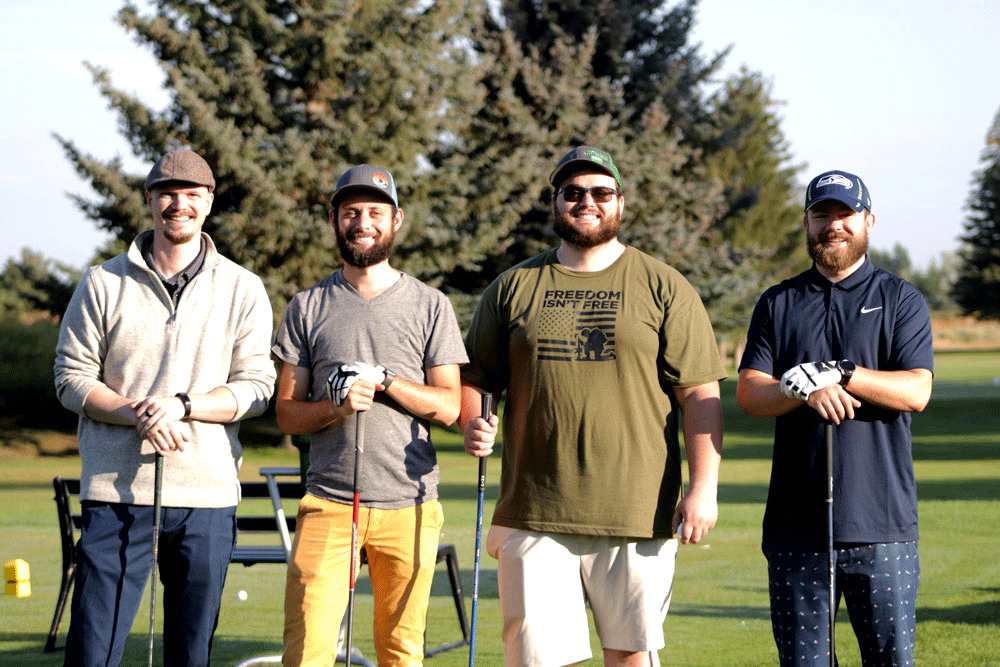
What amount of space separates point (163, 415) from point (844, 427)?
2.35 m

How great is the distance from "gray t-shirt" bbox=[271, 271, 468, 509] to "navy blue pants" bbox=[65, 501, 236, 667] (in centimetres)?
50

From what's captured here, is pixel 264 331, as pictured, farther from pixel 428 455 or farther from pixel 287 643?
pixel 287 643

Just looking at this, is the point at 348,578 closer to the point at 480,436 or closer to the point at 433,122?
the point at 480,436

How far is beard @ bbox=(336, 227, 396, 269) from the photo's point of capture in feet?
15.3

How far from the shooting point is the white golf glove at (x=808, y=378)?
3967 mm

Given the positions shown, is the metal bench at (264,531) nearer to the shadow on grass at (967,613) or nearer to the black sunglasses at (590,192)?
the black sunglasses at (590,192)

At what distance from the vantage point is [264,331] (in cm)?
464

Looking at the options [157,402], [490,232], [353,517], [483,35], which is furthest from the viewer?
[483,35]

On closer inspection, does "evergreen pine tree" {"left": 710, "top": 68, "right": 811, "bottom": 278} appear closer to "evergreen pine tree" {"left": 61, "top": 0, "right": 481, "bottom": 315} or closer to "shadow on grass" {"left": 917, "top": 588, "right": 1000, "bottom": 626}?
"evergreen pine tree" {"left": 61, "top": 0, "right": 481, "bottom": 315}

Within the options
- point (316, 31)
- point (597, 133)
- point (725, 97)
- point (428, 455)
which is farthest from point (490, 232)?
point (428, 455)

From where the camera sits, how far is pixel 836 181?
4320 millimetres

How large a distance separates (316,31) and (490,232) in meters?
6.23

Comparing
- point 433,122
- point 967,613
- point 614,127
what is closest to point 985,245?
point 614,127

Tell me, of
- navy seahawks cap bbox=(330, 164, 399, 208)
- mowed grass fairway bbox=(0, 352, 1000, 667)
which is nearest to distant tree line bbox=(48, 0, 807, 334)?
mowed grass fairway bbox=(0, 352, 1000, 667)
